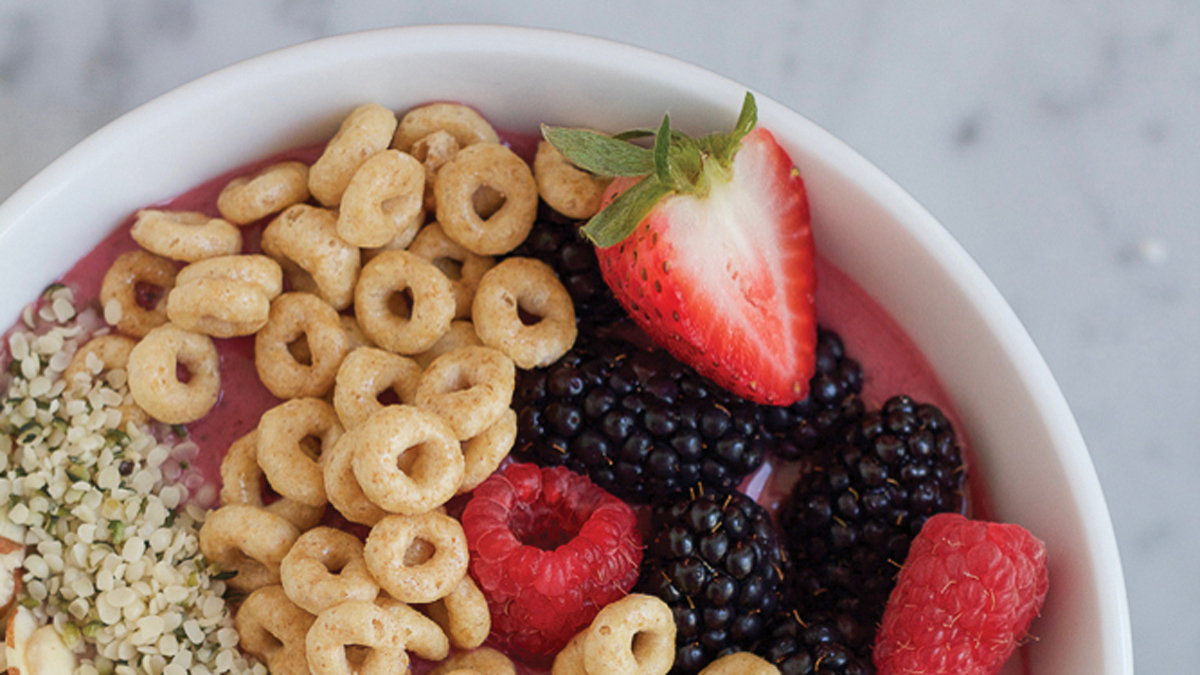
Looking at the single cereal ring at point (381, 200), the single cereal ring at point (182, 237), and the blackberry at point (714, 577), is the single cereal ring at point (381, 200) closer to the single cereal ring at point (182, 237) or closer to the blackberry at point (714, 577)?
the single cereal ring at point (182, 237)

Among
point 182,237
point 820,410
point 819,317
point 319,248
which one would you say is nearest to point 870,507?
point 820,410

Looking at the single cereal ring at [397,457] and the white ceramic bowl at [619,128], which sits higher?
the white ceramic bowl at [619,128]

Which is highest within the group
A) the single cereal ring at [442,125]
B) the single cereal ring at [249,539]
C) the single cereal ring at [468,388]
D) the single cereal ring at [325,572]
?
the single cereal ring at [442,125]

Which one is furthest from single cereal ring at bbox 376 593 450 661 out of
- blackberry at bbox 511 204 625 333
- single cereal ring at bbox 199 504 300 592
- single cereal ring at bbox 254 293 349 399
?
blackberry at bbox 511 204 625 333

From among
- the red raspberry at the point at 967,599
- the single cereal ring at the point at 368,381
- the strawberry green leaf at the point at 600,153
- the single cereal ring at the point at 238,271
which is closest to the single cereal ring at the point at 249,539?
the single cereal ring at the point at 368,381

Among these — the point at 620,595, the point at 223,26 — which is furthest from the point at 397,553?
the point at 223,26

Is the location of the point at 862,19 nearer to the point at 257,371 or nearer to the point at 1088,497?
the point at 1088,497

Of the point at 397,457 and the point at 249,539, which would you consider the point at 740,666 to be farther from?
the point at 249,539
